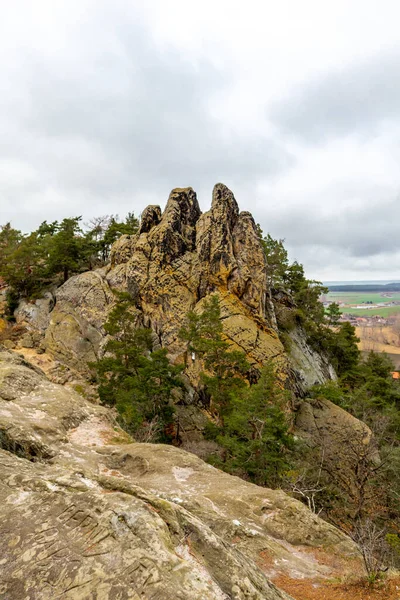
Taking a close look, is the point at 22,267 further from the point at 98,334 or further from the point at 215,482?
the point at 215,482

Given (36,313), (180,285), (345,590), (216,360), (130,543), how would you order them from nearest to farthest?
(130,543), (345,590), (216,360), (180,285), (36,313)

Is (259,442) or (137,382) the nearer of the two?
(259,442)

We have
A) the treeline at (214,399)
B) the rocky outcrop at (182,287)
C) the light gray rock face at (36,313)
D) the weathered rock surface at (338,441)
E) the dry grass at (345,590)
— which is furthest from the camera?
the light gray rock face at (36,313)

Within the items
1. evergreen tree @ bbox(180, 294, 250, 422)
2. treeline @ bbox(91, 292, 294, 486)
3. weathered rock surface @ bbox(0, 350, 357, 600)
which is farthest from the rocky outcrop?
weathered rock surface @ bbox(0, 350, 357, 600)

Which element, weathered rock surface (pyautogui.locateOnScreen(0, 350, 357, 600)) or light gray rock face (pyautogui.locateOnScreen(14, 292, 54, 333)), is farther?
light gray rock face (pyautogui.locateOnScreen(14, 292, 54, 333))

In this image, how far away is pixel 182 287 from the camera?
28.7 m

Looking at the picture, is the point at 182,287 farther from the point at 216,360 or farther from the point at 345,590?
the point at 345,590

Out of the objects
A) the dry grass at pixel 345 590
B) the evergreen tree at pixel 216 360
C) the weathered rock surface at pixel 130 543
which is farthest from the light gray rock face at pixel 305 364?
the dry grass at pixel 345 590

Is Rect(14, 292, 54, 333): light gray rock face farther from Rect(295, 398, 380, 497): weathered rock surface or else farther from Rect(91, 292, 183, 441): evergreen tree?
Rect(295, 398, 380, 497): weathered rock surface

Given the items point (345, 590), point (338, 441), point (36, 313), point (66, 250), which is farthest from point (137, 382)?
point (66, 250)

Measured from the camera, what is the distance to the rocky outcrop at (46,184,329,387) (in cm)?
2620

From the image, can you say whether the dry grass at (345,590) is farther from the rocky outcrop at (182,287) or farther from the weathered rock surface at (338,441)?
the rocky outcrop at (182,287)

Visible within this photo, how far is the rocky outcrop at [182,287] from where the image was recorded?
26.2m

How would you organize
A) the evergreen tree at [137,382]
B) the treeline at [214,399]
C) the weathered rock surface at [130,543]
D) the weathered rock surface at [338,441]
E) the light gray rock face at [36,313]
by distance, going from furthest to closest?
the light gray rock face at [36,313] → the evergreen tree at [137,382] → the treeline at [214,399] → the weathered rock surface at [338,441] → the weathered rock surface at [130,543]
